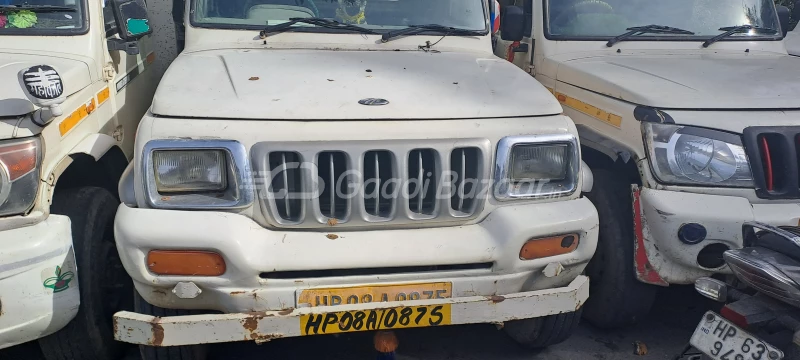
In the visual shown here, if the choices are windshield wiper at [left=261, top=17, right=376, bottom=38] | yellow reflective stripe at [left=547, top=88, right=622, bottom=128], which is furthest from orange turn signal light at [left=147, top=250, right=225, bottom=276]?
yellow reflective stripe at [left=547, top=88, right=622, bottom=128]

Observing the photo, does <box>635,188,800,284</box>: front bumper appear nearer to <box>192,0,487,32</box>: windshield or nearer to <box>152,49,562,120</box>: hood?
<box>152,49,562,120</box>: hood

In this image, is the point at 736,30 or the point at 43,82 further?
the point at 736,30

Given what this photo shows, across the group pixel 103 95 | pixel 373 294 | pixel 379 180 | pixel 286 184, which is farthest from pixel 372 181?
pixel 103 95

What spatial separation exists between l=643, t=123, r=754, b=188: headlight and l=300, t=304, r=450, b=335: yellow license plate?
1.34m

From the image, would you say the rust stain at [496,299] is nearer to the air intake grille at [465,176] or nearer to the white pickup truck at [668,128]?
the air intake grille at [465,176]

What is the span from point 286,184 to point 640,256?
1777 millimetres

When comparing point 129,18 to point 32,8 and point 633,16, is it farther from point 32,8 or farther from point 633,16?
point 633,16

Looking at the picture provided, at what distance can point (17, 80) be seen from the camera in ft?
9.55

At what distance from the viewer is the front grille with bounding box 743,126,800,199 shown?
3311 millimetres

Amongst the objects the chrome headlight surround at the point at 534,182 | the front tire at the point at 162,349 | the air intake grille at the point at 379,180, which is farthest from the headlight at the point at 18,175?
the chrome headlight surround at the point at 534,182

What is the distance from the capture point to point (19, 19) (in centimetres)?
345

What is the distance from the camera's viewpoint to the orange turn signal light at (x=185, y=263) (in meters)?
2.61

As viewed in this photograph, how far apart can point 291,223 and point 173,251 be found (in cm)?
44

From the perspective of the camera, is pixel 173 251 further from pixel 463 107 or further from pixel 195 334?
pixel 463 107
